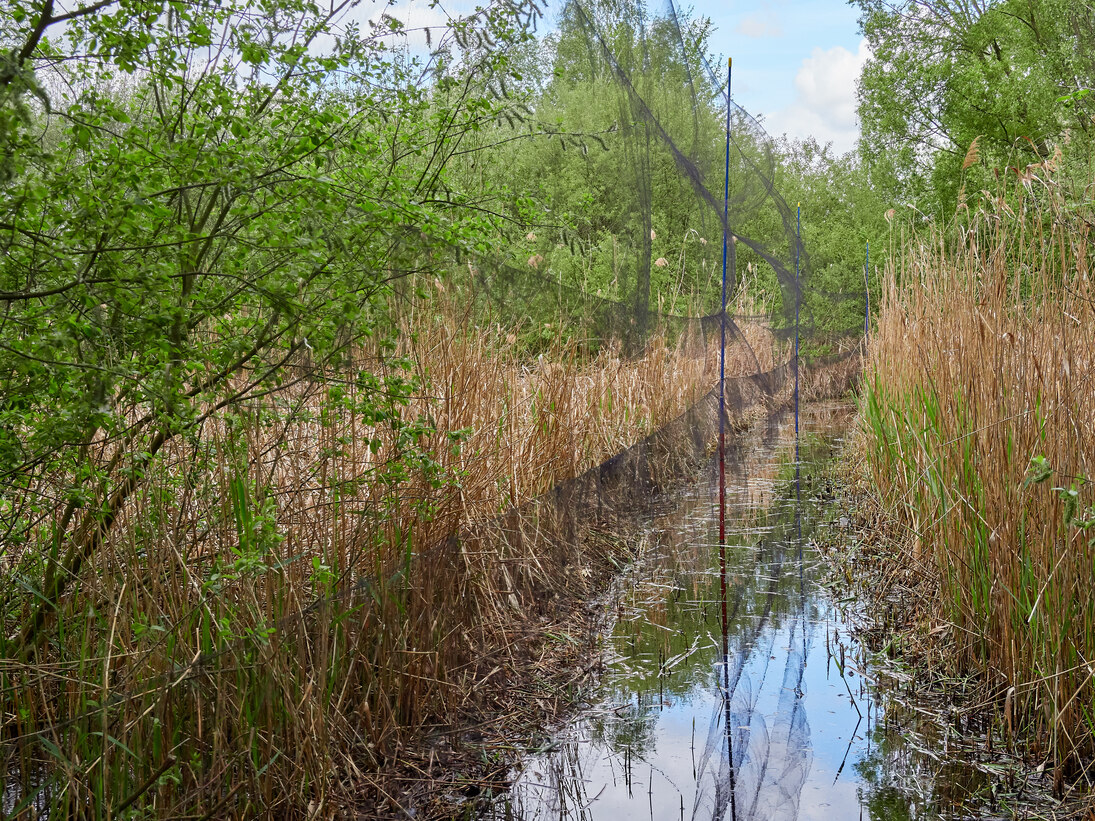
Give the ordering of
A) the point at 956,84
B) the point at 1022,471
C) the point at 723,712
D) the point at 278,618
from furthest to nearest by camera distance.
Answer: the point at 956,84, the point at 723,712, the point at 1022,471, the point at 278,618

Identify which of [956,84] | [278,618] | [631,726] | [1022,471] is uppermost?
[956,84]

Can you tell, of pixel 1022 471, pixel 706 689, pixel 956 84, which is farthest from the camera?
pixel 956 84

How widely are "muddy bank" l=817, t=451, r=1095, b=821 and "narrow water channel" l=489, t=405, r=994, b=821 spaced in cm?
3

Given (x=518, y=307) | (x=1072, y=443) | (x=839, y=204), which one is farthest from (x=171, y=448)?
(x=839, y=204)

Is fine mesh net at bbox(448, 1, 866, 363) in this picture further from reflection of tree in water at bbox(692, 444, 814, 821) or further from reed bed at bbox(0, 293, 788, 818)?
reflection of tree in water at bbox(692, 444, 814, 821)

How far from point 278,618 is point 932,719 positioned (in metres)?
1.96

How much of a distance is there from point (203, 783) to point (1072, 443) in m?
2.32

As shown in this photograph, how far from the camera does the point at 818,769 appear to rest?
8.70ft

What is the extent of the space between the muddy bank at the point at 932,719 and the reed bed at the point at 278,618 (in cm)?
125

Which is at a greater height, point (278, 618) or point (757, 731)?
point (278, 618)

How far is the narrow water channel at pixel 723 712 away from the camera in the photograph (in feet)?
8.09

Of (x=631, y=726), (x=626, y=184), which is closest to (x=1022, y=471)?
(x=631, y=726)

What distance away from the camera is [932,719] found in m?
2.88

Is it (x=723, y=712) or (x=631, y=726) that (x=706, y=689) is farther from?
(x=631, y=726)
